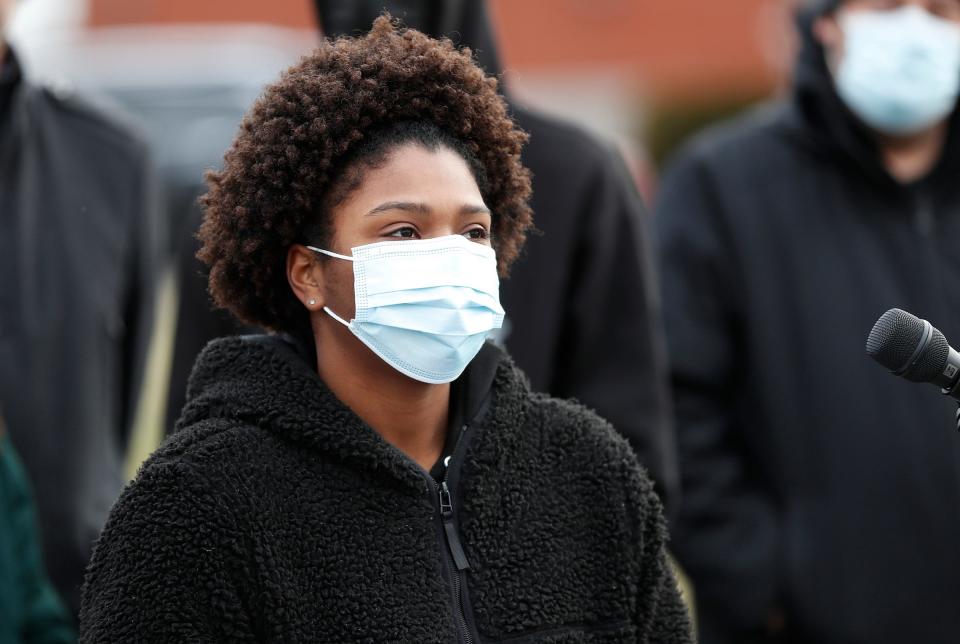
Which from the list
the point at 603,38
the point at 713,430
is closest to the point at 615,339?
the point at 713,430

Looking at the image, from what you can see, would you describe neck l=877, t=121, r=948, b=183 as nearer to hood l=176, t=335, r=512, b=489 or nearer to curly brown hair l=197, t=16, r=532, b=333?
curly brown hair l=197, t=16, r=532, b=333

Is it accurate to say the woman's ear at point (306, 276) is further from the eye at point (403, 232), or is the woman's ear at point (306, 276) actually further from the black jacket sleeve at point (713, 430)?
the black jacket sleeve at point (713, 430)

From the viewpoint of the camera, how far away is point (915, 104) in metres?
5.16

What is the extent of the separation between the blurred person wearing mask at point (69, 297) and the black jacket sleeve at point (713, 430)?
1680 millimetres

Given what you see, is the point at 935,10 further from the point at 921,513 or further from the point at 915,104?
the point at 921,513

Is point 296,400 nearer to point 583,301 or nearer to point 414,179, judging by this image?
point 414,179

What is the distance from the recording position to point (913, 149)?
5266 mm

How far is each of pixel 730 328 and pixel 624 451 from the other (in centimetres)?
206

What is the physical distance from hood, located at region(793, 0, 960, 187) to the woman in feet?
7.57

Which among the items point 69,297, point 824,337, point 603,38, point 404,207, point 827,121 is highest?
point 603,38

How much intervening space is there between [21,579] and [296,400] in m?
1.29

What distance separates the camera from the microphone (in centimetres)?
250

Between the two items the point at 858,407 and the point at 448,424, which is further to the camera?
the point at 858,407

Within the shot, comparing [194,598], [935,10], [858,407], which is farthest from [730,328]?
[194,598]
